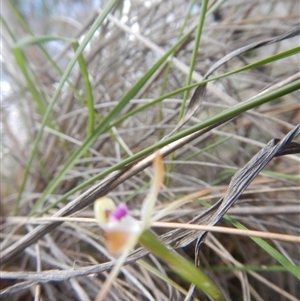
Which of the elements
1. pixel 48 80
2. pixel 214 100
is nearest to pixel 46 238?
pixel 214 100

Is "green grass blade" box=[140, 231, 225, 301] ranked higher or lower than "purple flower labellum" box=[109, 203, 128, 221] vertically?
lower

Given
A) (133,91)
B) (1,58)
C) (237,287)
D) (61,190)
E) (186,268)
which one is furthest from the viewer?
(1,58)

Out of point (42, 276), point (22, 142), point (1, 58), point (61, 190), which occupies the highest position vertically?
point (1, 58)

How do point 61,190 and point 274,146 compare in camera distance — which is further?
point 61,190

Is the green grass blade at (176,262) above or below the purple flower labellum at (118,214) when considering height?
below

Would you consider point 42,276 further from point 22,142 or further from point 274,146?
point 22,142

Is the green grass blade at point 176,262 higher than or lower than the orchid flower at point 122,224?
lower

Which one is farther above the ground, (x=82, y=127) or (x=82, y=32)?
(x=82, y=32)

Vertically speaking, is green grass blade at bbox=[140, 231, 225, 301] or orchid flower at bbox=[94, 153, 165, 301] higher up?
orchid flower at bbox=[94, 153, 165, 301]
